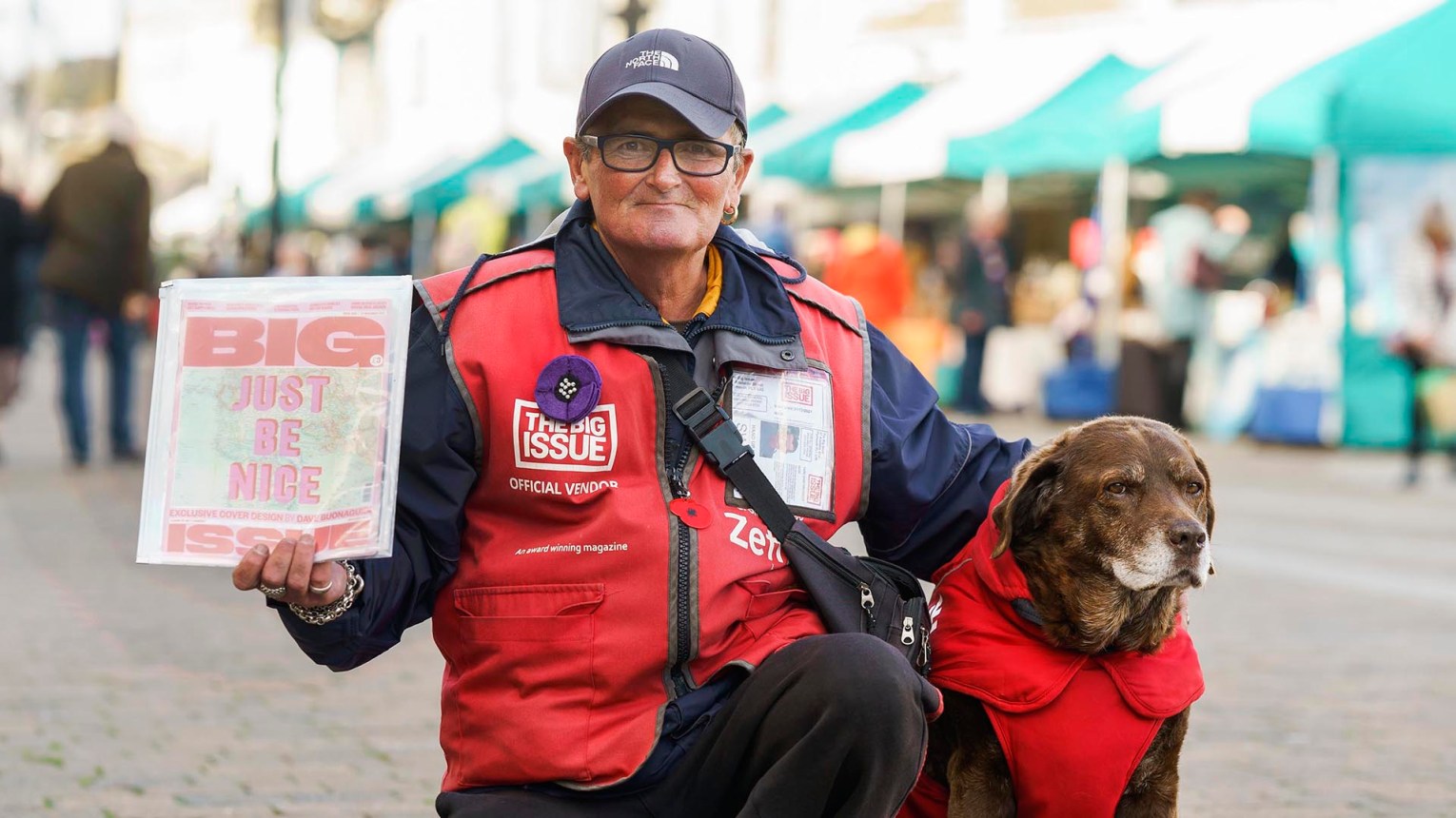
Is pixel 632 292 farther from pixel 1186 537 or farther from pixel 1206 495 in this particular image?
pixel 1206 495

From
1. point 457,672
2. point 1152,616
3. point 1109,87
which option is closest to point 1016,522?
point 1152,616

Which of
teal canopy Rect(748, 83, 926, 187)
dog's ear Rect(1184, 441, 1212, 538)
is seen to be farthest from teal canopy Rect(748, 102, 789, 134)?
dog's ear Rect(1184, 441, 1212, 538)

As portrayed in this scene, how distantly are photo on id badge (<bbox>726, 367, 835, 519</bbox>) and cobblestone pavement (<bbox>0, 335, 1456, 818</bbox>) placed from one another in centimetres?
174

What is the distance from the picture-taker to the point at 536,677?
3143 millimetres

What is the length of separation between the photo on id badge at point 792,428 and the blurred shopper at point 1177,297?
12.7 meters

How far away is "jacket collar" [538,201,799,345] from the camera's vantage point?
3266 millimetres

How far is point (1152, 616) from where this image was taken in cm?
360

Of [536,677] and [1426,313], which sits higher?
[1426,313]

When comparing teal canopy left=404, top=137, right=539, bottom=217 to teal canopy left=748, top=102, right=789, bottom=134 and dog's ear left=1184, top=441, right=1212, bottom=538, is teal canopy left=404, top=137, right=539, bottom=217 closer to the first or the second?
teal canopy left=748, top=102, right=789, bottom=134

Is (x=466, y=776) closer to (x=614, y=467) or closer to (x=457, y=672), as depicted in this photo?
(x=457, y=672)

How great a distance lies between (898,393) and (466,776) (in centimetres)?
110

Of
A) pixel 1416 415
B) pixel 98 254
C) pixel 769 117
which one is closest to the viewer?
pixel 98 254

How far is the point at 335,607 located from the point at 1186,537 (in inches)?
63.2

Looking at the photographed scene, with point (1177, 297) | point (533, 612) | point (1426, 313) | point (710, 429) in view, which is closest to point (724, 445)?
point (710, 429)
